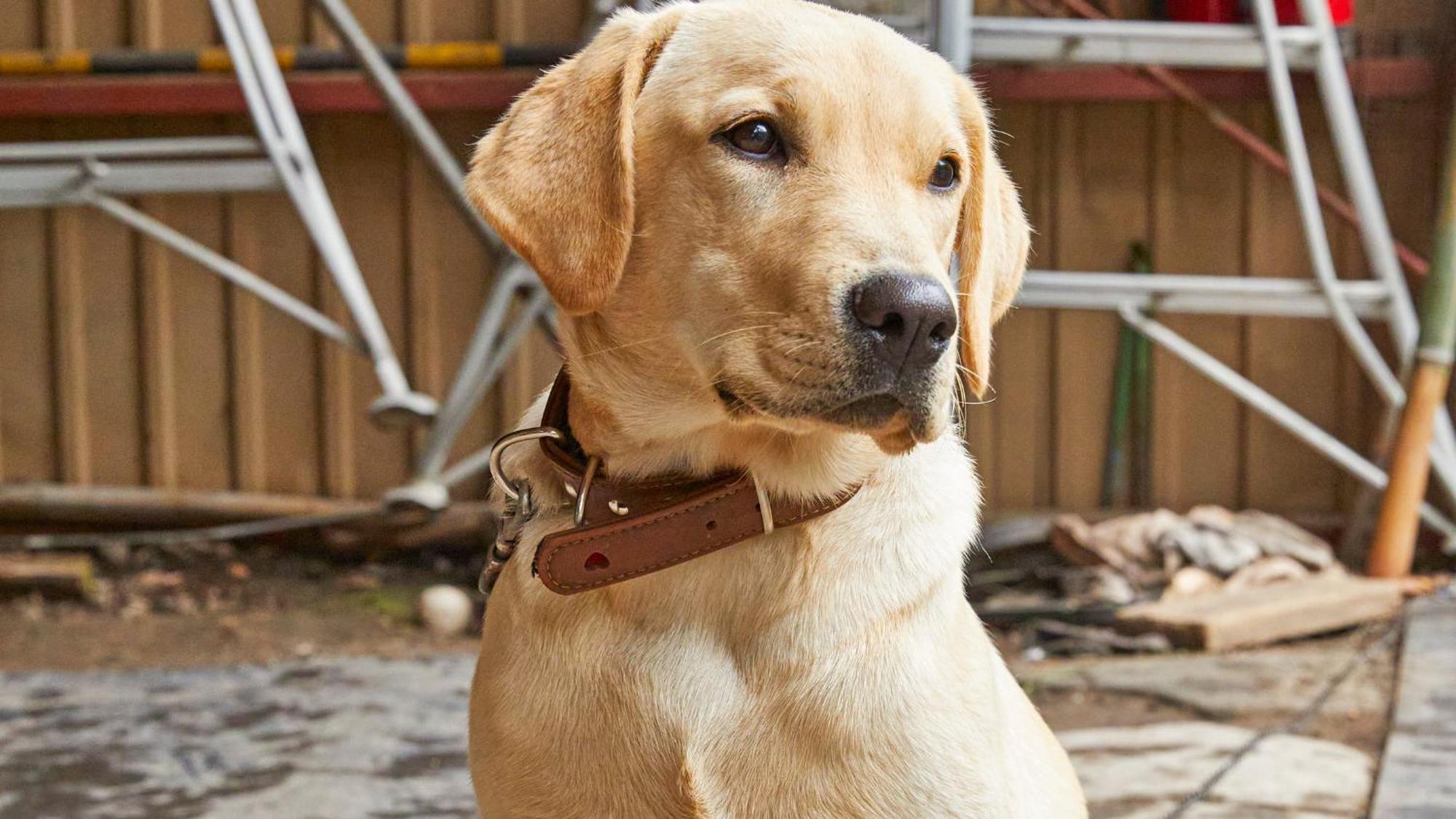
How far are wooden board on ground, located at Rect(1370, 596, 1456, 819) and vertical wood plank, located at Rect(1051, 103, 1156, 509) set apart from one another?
1.47 metres

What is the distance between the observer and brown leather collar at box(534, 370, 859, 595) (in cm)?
194

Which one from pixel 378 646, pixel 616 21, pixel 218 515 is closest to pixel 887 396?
pixel 616 21

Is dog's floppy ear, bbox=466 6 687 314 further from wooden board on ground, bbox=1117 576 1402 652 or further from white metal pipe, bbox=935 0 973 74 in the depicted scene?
wooden board on ground, bbox=1117 576 1402 652

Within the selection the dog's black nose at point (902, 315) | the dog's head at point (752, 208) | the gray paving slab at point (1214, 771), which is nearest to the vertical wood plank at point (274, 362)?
the gray paving slab at point (1214, 771)

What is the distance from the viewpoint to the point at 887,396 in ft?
5.96

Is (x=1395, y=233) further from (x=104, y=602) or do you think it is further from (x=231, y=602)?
(x=104, y=602)

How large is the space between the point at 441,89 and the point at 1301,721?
3.66 m

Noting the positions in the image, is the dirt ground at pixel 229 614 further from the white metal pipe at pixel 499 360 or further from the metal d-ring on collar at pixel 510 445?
the metal d-ring on collar at pixel 510 445

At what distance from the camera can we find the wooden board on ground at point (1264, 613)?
4.52m

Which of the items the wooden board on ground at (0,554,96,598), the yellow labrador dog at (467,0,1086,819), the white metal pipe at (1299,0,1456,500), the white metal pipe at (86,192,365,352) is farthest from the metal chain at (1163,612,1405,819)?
the wooden board on ground at (0,554,96,598)

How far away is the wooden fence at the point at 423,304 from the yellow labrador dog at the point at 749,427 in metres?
3.64

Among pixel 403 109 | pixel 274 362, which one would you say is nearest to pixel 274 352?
pixel 274 362

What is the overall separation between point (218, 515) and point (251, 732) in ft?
7.50

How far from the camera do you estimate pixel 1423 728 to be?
3.54m
